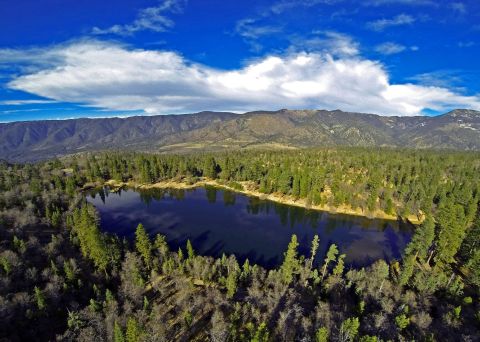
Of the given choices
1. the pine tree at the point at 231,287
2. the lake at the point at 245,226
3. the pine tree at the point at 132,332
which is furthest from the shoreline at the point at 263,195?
the pine tree at the point at 132,332

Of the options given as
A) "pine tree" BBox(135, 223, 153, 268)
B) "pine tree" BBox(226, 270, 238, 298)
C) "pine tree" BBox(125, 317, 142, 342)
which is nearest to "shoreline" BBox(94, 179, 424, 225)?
"pine tree" BBox(226, 270, 238, 298)

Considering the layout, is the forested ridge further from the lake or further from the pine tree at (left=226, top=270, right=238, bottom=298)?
the lake

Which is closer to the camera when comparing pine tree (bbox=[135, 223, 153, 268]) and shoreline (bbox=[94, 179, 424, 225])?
pine tree (bbox=[135, 223, 153, 268])

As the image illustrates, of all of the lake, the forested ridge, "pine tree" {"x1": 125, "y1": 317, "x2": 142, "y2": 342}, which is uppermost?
"pine tree" {"x1": 125, "y1": 317, "x2": 142, "y2": 342}

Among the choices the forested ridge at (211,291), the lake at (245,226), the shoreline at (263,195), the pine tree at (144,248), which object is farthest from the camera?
the shoreline at (263,195)

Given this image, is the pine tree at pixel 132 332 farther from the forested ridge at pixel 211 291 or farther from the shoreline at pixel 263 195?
the shoreline at pixel 263 195

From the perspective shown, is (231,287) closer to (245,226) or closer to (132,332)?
(132,332)

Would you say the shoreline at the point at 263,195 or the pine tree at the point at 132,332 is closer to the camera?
the pine tree at the point at 132,332
